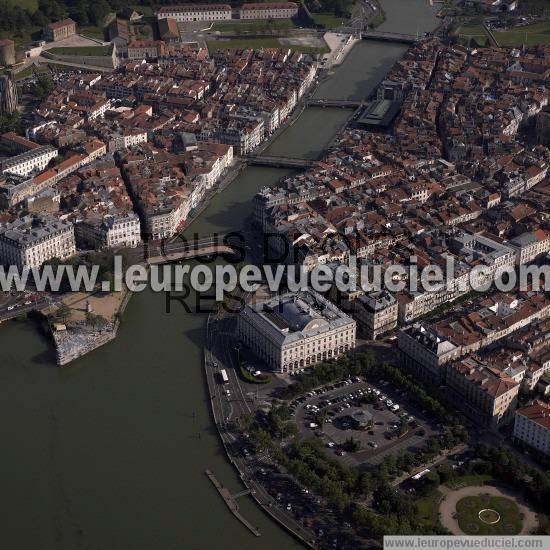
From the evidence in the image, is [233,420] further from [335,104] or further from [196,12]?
[196,12]

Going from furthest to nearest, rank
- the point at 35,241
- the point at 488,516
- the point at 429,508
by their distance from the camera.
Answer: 1. the point at 35,241
2. the point at 429,508
3. the point at 488,516

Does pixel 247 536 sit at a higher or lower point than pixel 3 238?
lower

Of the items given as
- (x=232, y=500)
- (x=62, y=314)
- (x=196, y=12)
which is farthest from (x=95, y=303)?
(x=196, y=12)

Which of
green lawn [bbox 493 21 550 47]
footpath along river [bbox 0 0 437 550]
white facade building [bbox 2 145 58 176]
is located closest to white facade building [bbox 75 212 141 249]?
footpath along river [bbox 0 0 437 550]

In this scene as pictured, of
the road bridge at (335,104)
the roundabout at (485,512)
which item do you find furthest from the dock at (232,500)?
the road bridge at (335,104)

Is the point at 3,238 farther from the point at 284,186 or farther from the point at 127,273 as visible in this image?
the point at 284,186

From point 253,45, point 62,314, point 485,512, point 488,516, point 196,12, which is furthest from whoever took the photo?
point 196,12

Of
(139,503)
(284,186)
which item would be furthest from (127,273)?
(139,503)
